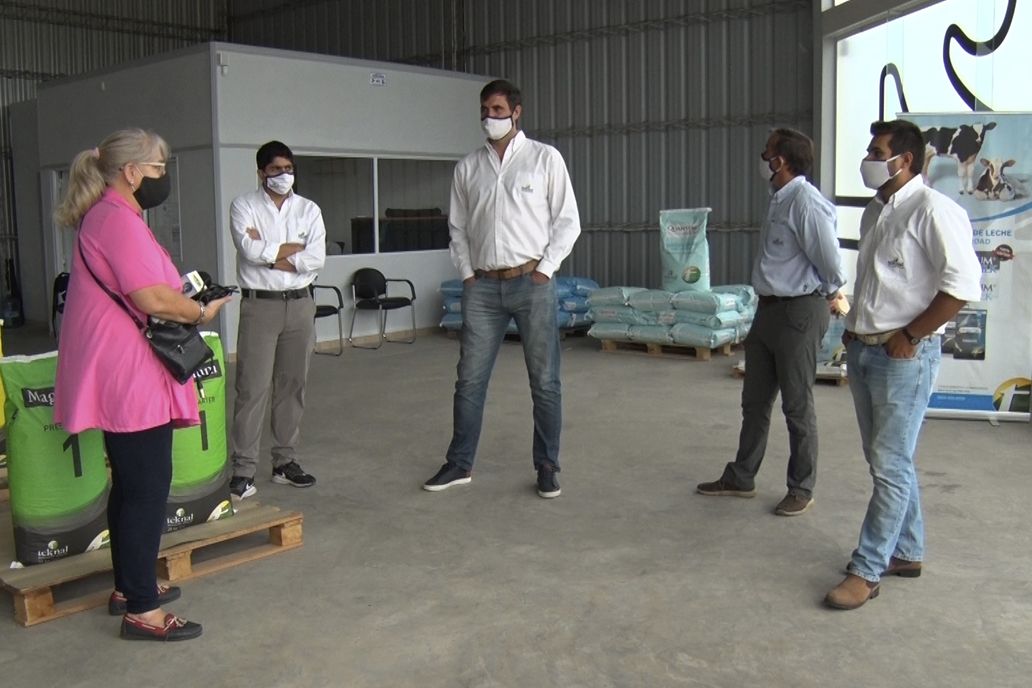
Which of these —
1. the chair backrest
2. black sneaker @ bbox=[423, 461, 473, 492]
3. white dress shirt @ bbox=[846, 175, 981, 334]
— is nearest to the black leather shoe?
black sneaker @ bbox=[423, 461, 473, 492]

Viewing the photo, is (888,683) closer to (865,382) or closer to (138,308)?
(865,382)

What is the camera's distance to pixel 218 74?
10.2 m

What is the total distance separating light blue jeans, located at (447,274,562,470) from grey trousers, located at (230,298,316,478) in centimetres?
82

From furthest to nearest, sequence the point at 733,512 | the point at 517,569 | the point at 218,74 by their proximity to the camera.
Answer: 1. the point at 218,74
2. the point at 733,512
3. the point at 517,569

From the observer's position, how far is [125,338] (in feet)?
10.3

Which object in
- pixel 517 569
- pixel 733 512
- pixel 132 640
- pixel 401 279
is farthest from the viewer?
pixel 401 279

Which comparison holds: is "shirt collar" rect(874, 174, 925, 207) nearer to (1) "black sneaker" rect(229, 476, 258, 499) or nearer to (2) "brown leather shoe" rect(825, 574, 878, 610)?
(2) "brown leather shoe" rect(825, 574, 878, 610)

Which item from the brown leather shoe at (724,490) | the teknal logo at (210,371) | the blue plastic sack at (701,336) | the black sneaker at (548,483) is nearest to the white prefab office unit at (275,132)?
the blue plastic sack at (701,336)

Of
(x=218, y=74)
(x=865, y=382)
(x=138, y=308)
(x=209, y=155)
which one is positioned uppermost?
(x=218, y=74)

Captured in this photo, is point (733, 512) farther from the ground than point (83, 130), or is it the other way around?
point (83, 130)

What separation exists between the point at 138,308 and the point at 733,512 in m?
2.88

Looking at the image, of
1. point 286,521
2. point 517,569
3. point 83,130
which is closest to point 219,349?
point 286,521

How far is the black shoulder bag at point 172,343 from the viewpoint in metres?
3.15

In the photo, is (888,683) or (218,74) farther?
(218,74)
